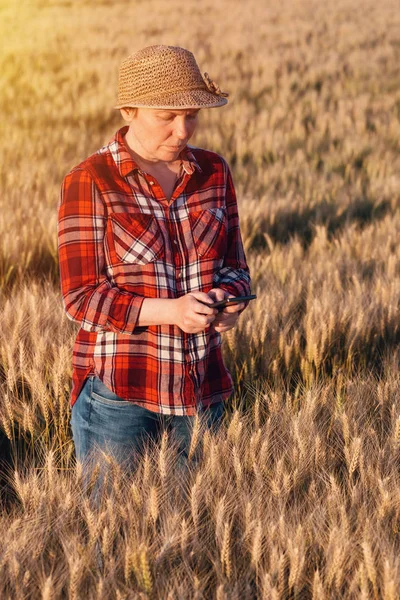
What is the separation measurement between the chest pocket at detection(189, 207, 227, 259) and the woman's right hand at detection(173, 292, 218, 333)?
234 mm

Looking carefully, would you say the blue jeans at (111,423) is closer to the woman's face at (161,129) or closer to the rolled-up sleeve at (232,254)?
the rolled-up sleeve at (232,254)

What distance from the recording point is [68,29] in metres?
13.9

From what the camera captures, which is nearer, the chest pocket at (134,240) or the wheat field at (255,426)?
the wheat field at (255,426)

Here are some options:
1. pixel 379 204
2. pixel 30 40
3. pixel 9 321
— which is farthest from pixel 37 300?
pixel 30 40

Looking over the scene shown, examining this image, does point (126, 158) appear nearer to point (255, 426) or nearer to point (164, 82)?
point (164, 82)

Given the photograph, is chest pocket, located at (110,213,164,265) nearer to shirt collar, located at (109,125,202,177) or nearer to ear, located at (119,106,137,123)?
shirt collar, located at (109,125,202,177)

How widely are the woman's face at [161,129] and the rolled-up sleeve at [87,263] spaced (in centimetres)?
17

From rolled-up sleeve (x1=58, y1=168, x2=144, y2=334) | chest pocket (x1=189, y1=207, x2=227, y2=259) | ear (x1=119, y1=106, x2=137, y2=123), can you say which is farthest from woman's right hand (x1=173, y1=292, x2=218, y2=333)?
ear (x1=119, y1=106, x2=137, y2=123)

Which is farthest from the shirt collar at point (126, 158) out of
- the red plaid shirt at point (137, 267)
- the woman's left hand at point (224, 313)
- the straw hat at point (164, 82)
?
the woman's left hand at point (224, 313)

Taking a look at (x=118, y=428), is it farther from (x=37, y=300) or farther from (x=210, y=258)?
(x=37, y=300)

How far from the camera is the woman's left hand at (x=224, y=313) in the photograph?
6.05ft

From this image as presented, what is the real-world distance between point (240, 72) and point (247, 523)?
31.4ft

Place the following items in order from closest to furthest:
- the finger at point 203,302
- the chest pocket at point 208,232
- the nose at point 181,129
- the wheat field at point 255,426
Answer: the wheat field at point 255,426 → the finger at point 203,302 → the nose at point 181,129 → the chest pocket at point 208,232

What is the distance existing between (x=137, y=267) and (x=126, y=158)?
0.93 feet
